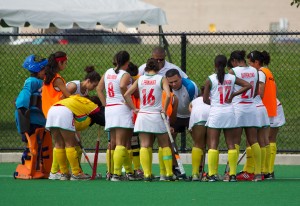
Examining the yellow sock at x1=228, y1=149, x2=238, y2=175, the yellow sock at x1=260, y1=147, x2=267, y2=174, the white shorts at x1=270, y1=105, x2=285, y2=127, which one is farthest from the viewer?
the white shorts at x1=270, y1=105, x2=285, y2=127

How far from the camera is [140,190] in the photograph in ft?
49.1

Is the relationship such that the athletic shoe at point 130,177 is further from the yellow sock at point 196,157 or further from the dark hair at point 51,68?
the dark hair at point 51,68

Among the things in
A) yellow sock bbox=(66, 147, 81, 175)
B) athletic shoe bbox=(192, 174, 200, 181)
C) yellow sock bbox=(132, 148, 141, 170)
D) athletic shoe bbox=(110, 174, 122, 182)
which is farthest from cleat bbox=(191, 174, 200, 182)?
yellow sock bbox=(66, 147, 81, 175)

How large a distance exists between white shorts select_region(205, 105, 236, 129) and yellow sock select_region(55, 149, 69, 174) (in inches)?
82.9

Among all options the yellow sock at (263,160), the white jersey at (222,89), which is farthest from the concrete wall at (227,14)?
the white jersey at (222,89)

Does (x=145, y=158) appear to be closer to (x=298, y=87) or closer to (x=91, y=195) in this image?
(x=91, y=195)

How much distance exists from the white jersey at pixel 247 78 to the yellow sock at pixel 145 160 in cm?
142

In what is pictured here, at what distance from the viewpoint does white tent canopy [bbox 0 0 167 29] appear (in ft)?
77.3

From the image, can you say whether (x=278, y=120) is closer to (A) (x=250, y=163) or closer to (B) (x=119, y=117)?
(A) (x=250, y=163)

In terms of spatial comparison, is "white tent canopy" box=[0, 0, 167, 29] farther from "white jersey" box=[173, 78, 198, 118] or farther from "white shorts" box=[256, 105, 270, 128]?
"white shorts" box=[256, 105, 270, 128]

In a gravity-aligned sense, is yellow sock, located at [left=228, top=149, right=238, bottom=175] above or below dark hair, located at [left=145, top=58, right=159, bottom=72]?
below

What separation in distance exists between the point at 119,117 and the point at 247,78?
1.85m

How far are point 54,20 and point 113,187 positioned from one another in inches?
354

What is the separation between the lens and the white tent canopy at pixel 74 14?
2355cm
